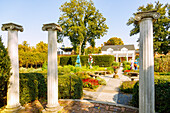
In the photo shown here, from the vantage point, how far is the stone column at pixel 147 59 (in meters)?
2.39

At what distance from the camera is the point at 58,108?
3.35m

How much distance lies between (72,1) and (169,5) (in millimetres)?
21403

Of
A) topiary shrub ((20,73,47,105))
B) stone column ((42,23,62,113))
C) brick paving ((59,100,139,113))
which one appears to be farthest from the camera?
topiary shrub ((20,73,47,105))

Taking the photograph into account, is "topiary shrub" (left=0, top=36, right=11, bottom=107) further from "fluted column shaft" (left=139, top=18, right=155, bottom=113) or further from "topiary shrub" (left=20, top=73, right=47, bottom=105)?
"fluted column shaft" (left=139, top=18, right=155, bottom=113)

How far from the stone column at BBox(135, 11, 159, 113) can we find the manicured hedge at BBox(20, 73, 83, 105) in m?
3.09

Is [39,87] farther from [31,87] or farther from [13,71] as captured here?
[13,71]

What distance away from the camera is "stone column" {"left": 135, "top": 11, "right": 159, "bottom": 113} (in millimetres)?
2387

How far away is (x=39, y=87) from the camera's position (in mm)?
4496

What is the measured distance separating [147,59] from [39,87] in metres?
4.35

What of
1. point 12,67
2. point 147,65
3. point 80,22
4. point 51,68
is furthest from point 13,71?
point 80,22

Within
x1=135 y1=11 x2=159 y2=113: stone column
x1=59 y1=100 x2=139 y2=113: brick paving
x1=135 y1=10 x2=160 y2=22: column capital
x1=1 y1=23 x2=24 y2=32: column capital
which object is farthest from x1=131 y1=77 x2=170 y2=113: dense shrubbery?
x1=1 y1=23 x2=24 y2=32: column capital

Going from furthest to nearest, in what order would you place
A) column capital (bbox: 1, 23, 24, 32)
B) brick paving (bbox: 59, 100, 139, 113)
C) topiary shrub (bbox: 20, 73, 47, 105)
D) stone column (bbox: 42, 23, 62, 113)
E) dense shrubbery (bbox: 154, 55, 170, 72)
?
dense shrubbery (bbox: 154, 55, 170, 72) → topiary shrub (bbox: 20, 73, 47, 105) → brick paving (bbox: 59, 100, 139, 113) → stone column (bbox: 42, 23, 62, 113) → column capital (bbox: 1, 23, 24, 32)

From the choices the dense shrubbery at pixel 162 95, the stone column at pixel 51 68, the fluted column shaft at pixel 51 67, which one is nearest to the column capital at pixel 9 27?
the stone column at pixel 51 68

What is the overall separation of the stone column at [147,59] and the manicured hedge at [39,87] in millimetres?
3091
